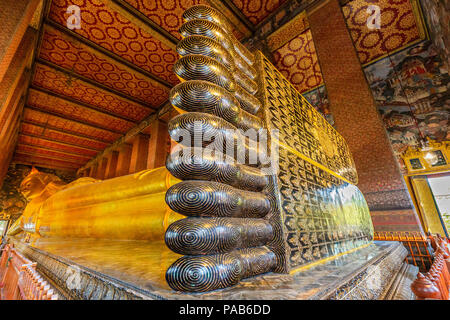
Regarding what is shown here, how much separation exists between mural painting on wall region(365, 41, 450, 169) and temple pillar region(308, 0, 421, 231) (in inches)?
113

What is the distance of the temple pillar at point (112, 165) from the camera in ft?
33.8

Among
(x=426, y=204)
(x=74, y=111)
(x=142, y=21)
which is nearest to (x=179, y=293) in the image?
(x=142, y=21)

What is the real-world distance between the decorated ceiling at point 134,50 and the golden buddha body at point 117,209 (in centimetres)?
443

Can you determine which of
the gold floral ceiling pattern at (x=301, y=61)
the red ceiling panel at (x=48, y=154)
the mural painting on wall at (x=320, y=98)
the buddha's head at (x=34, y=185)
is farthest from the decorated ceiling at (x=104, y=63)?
the buddha's head at (x=34, y=185)

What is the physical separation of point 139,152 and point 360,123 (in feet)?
27.0

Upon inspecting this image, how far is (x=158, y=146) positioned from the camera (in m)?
7.69

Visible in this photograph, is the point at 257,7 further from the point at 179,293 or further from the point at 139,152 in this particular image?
the point at 139,152

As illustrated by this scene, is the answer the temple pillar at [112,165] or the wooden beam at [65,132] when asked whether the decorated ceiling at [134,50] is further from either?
the temple pillar at [112,165]

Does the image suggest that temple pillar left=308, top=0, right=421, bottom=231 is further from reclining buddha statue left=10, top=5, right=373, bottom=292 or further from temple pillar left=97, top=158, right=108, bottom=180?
temple pillar left=97, top=158, right=108, bottom=180

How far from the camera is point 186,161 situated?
788 millimetres
